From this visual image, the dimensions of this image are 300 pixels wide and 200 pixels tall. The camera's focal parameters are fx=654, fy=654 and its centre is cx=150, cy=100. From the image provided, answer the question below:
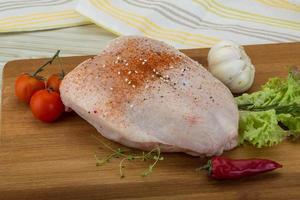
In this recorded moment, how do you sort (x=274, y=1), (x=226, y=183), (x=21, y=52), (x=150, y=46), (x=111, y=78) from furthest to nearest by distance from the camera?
(x=274, y=1) < (x=21, y=52) < (x=150, y=46) < (x=111, y=78) < (x=226, y=183)

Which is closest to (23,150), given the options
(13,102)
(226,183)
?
(13,102)

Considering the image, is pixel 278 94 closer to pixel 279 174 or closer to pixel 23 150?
pixel 279 174

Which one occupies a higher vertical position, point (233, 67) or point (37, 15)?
point (233, 67)

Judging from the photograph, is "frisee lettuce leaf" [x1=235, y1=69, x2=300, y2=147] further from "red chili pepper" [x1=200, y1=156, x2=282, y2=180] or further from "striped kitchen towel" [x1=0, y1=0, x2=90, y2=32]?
"striped kitchen towel" [x1=0, y1=0, x2=90, y2=32]

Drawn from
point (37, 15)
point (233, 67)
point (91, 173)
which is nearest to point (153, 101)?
point (91, 173)

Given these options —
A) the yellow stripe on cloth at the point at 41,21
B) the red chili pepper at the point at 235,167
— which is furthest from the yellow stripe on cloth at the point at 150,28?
the red chili pepper at the point at 235,167

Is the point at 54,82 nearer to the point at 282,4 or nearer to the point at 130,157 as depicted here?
the point at 130,157

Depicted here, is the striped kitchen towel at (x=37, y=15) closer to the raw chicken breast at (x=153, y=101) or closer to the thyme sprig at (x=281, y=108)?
the raw chicken breast at (x=153, y=101)
